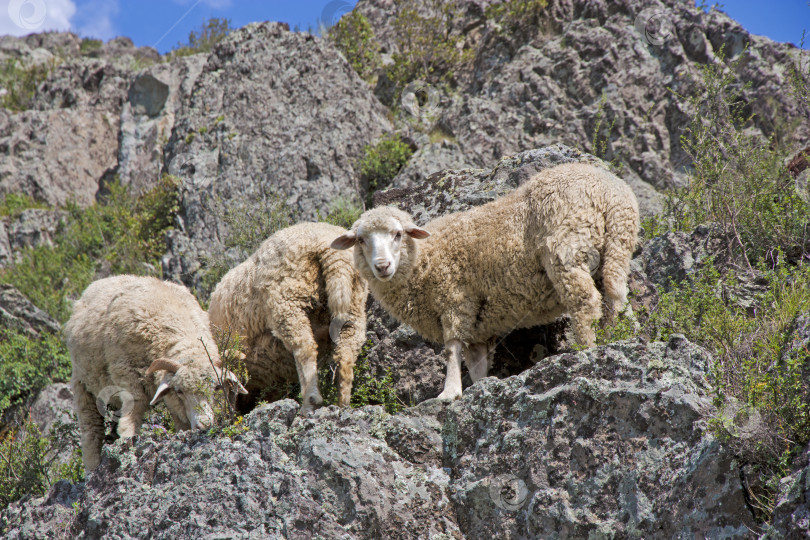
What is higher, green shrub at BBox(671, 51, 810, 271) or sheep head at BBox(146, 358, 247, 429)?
→ green shrub at BBox(671, 51, 810, 271)

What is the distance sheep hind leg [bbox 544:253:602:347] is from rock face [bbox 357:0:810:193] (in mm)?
6624

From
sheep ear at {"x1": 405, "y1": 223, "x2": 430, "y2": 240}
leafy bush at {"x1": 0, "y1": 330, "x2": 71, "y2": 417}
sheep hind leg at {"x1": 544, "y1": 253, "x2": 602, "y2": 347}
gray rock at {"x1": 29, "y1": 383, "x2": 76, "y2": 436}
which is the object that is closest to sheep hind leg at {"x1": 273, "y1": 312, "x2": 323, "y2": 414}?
sheep ear at {"x1": 405, "y1": 223, "x2": 430, "y2": 240}

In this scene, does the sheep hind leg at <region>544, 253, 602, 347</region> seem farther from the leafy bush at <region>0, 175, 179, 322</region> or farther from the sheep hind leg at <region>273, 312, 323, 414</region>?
the leafy bush at <region>0, 175, 179, 322</region>

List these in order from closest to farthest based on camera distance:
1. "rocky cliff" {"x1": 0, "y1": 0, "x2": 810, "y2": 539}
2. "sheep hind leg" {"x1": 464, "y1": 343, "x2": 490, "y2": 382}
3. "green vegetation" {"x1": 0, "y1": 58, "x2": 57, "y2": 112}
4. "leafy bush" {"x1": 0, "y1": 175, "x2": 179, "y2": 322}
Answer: "rocky cliff" {"x1": 0, "y1": 0, "x2": 810, "y2": 539}, "sheep hind leg" {"x1": 464, "y1": 343, "x2": 490, "y2": 382}, "leafy bush" {"x1": 0, "y1": 175, "x2": 179, "y2": 322}, "green vegetation" {"x1": 0, "y1": 58, "x2": 57, "y2": 112}

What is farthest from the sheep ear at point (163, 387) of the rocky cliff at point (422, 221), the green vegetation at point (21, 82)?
the green vegetation at point (21, 82)

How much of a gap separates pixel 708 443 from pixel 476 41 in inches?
591

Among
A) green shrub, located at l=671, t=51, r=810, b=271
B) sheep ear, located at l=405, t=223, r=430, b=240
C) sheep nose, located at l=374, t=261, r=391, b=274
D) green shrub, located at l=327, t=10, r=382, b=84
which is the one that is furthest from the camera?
green shrub, located at l=327, t=10, r=382, b=84

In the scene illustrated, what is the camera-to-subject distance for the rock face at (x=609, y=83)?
12.7m

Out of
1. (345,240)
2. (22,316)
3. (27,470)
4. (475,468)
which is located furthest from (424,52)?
(475,468)

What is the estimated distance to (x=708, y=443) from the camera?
12.3 ft

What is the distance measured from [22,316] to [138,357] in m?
6.84

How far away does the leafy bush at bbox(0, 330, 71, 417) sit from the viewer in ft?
34.3

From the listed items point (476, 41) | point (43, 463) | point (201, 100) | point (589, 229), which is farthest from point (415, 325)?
point (476, 41)

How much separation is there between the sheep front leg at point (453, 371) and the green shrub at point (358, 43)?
11.9 metres
